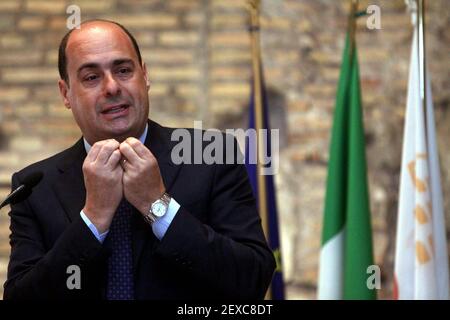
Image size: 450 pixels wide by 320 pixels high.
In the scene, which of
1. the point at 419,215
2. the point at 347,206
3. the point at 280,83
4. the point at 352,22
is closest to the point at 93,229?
the point at 419,215

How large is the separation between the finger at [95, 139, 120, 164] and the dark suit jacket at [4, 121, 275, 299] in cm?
13

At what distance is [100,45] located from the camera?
1837 mm

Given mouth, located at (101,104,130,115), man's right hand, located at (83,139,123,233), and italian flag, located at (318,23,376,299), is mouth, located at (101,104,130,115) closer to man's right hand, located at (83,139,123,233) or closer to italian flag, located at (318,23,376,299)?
man's right hand, located at (83,139,123,233)

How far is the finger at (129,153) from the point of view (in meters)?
1.69

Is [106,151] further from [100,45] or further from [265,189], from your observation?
[265,189]

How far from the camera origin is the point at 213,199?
1854mm

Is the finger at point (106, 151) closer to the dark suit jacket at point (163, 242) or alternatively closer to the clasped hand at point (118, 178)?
the clasped hand at point (118, 178)

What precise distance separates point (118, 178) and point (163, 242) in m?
0.16

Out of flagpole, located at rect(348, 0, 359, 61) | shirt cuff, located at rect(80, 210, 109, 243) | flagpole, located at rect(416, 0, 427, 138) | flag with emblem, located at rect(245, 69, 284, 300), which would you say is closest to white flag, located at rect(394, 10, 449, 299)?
flagpole, located at rect(416, 0, 427, 138)

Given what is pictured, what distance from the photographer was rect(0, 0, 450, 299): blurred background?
404cm

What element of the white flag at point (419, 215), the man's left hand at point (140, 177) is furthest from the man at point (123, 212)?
the white flag at point (419, 215)

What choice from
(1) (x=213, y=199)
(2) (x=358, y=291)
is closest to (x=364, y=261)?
(2) (x=358, y=291)

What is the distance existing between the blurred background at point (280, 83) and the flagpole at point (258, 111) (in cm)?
56
